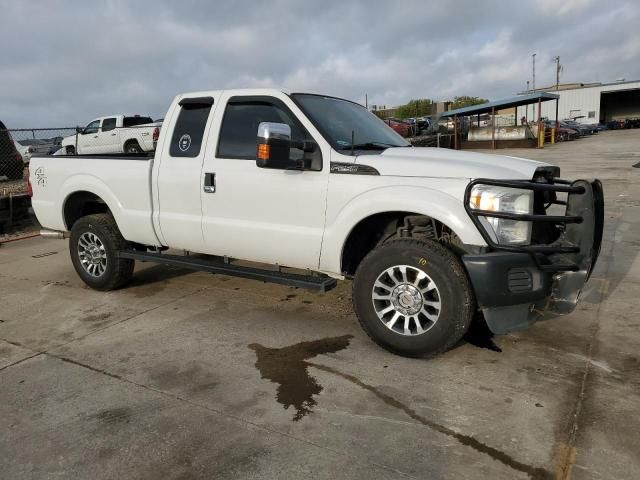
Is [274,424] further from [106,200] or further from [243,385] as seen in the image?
[106,200]

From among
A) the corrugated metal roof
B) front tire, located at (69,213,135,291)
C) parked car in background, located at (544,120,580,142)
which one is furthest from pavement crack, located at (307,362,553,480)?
parked car in background, located at (544,120,580,142)

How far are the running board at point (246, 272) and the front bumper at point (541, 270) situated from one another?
3.88ft

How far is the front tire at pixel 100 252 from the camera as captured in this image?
542 centimetres

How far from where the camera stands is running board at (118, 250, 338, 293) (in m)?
4.11

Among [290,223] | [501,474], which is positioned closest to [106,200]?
[290,223]

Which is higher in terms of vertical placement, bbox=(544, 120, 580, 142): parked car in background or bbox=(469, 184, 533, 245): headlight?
bbox=(544, 120, 580, 142): parked car in background

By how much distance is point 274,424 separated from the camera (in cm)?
300

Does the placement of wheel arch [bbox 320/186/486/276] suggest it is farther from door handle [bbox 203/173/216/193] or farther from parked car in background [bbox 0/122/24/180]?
parked car in background [bbox 0/122/24/180]

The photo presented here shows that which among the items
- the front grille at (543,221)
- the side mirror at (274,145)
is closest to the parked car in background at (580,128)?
the front grille at (543,221)

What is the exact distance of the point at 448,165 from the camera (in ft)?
11.7

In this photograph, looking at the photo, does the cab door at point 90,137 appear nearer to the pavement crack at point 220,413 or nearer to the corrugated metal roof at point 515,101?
the pavement crack at point 220,413

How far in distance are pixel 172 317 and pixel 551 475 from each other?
11.2 ft

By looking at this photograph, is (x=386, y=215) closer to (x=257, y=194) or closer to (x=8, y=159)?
(x=257, y=194)

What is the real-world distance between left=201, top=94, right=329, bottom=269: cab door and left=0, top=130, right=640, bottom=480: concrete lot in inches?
28.2
